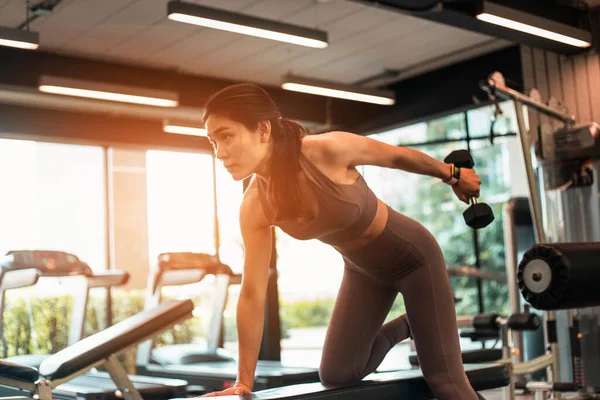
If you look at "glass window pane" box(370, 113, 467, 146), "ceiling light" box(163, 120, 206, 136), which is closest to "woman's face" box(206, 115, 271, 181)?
"ceiling light" box(163, 120, 206, 136)

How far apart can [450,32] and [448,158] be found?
14.5 feet

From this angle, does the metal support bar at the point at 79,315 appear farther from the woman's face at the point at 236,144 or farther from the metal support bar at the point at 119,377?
the woman's face at the point at 236,144

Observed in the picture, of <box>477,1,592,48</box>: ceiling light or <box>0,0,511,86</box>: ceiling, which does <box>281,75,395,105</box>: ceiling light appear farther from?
<box>477,1,592,48</box>: ceiling light

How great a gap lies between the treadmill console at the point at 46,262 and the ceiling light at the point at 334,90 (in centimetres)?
221

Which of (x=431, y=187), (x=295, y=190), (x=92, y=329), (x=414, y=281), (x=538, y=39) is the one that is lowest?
(x=92, y=329)

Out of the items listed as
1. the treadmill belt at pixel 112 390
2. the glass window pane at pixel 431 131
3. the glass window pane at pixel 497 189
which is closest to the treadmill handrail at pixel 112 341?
the treadmill belt at pixel 112 390

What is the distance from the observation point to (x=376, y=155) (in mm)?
1981

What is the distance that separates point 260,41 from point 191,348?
2.70 metres

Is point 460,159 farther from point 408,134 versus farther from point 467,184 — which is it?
point 408,134

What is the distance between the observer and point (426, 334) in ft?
6.78

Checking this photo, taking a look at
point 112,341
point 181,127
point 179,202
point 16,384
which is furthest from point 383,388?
point 179,202

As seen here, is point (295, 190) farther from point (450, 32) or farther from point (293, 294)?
point (293, 294)

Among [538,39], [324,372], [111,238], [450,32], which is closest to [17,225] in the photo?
[111,238]

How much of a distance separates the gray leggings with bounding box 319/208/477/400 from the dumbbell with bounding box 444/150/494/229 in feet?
0.41
